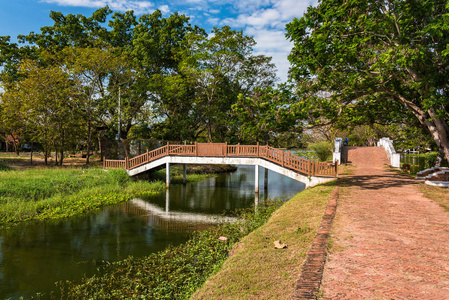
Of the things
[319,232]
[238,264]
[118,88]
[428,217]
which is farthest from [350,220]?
[118,88]

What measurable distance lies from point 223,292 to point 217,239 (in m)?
4.79

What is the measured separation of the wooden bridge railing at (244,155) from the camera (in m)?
17.1

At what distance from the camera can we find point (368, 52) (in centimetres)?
1341

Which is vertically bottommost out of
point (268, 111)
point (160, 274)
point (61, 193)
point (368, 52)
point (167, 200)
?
point (167, 200)

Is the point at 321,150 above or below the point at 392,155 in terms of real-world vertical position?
above

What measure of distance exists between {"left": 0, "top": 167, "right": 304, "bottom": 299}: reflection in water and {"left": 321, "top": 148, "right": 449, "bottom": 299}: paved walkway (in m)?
5.83

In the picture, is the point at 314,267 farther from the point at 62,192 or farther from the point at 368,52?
the point at 62,192

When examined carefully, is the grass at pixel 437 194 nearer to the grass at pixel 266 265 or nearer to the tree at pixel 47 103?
the grass at pixel 266 265

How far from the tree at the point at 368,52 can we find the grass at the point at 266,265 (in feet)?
22.5

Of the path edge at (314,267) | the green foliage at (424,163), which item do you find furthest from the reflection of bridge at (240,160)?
the green foliage at (424,163)

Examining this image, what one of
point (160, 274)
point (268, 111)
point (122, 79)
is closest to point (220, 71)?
point (122, 79)

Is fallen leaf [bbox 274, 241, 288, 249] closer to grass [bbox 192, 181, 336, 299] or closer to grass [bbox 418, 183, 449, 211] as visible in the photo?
grass [bbox 192, 181, 336, 299]

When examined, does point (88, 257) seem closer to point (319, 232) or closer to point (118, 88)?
point (319, 232)

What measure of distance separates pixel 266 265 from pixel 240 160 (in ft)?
48.4
